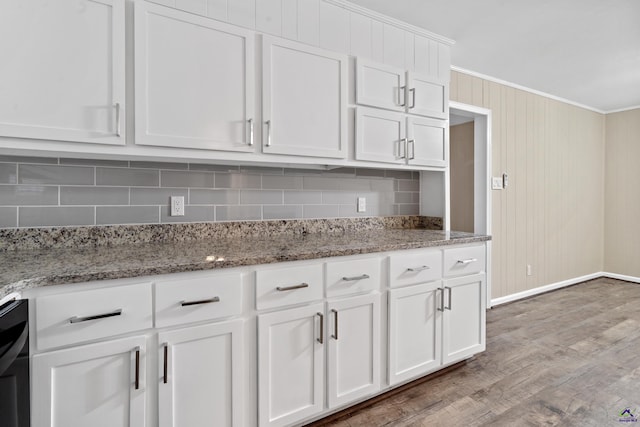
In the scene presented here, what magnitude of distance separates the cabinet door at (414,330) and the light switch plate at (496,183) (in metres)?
1.94

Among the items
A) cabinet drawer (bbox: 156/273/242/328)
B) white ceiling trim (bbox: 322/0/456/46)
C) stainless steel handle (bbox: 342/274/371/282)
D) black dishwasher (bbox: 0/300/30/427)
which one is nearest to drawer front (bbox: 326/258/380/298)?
stainless steel handle (bbox: 342/274/371/282)

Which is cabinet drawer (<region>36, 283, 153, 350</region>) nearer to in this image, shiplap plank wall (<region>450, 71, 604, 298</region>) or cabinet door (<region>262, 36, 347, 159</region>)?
cabinet door (<region>262, 36, 347, 159</region>)

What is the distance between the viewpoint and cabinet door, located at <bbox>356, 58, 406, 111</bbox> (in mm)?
2143

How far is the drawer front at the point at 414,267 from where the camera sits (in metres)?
1.88

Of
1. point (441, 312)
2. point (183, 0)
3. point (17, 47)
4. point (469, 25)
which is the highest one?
point (469, 25)

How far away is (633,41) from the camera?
2.67 meters

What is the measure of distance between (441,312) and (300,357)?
0.97m

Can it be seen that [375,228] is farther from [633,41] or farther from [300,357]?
[633,41]

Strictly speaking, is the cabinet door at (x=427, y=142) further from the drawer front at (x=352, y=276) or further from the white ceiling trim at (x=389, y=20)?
the drawer front at (x=352, y=276)

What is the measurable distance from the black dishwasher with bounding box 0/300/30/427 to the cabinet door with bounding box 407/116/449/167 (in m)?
2.14

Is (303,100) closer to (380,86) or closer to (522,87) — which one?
(380,86)

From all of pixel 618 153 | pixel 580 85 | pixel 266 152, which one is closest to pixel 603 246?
pixel 618 153

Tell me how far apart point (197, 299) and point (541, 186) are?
4.20m

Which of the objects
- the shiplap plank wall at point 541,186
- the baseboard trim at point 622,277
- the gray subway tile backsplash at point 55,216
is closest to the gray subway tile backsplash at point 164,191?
the gray subway tile backsplash at point 55,216
